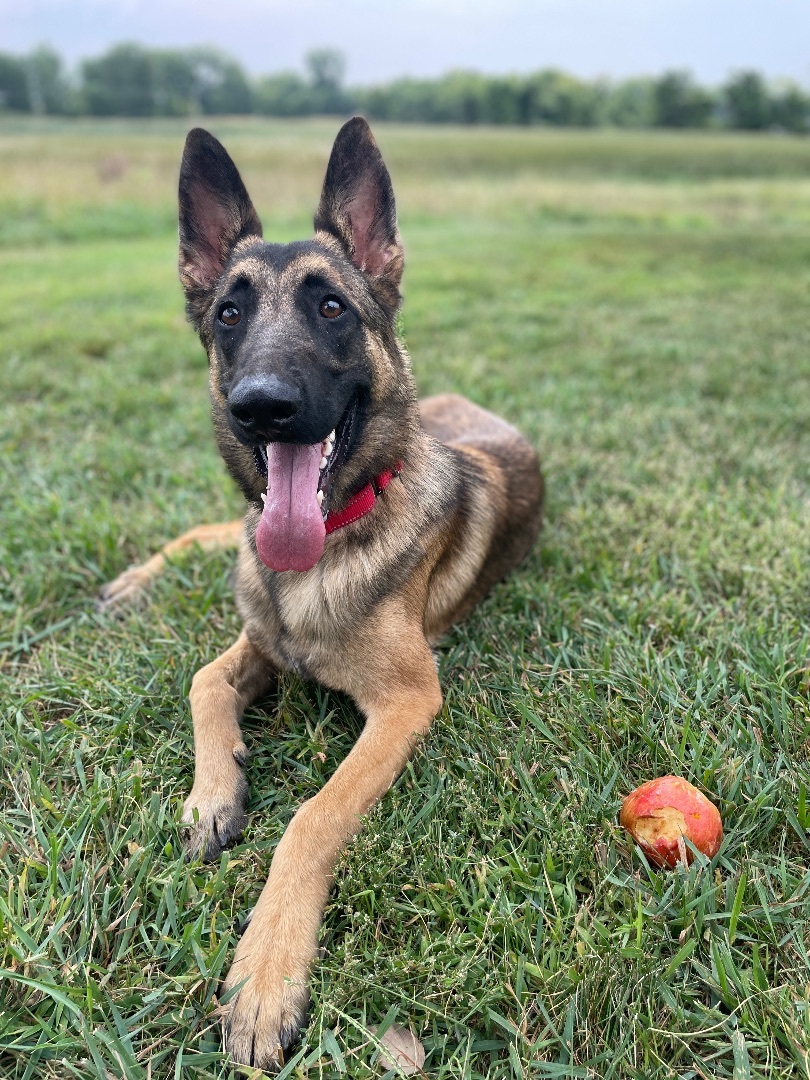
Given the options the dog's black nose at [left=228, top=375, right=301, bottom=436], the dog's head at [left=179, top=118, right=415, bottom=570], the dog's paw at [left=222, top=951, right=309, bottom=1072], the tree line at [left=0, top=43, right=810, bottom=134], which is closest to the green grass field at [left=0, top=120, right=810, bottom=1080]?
the dog's paw at [left=222, top=951, right=309, bottom=1072]

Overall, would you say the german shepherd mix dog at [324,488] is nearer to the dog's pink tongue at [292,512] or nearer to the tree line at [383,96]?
the dog's pink tongue at [292,512]

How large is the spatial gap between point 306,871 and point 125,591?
204 centimetres

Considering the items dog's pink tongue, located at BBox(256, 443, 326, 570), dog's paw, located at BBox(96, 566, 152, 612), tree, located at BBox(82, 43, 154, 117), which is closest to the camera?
dog's pink tongue, located at BBox(256, 443, 326, 570)

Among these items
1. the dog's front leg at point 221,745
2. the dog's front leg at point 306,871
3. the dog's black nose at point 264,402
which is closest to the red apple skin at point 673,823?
the dog's front leg at point 306,871

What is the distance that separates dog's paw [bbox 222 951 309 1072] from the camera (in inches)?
72.6

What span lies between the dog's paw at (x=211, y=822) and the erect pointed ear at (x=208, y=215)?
2.01 metres

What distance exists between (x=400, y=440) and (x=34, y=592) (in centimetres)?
204

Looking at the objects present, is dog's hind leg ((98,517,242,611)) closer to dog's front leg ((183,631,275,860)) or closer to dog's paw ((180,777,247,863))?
dog's front leg ((183,631,275,860))

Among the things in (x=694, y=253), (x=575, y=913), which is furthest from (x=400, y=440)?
(x=694, y=253)

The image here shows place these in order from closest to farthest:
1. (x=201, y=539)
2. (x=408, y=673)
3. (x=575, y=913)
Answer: (x=575, y=913)
(x=408, y=673)
(x=201, y=539)

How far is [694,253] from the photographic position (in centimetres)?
1405

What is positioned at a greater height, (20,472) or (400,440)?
(400,440)

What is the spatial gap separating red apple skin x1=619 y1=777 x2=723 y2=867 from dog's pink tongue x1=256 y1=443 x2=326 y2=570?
1369 millimetres

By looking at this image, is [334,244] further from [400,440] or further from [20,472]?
[20,472]
